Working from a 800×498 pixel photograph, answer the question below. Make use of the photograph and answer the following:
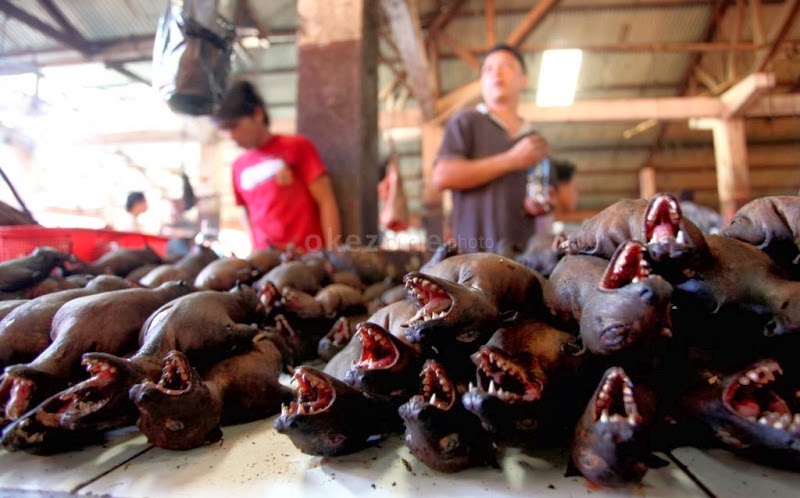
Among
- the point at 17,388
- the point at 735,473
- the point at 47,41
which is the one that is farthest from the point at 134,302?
the point at 47,41

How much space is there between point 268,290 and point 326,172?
6.70ft

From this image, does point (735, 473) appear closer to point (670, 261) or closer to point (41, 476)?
point (670, 261)

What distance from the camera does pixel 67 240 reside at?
7.98 ft

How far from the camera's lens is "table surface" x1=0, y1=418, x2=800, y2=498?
885 millimetres

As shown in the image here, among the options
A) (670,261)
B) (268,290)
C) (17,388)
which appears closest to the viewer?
(670,261)

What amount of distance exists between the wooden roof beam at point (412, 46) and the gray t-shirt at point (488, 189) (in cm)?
204

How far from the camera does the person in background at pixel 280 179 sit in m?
3.50

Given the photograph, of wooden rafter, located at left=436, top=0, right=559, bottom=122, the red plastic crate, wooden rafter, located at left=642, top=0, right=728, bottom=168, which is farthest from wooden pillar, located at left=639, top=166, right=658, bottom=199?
the red plastic crate

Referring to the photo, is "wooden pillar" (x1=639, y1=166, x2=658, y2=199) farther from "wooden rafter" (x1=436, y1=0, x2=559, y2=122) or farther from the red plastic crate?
the red plastic crate

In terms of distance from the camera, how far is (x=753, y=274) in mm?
980

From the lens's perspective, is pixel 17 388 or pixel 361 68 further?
pixel 361 68

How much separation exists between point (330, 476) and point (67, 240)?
2195 millimetres

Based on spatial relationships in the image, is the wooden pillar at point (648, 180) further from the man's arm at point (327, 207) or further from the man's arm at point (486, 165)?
the man's arm at point (327, 207)

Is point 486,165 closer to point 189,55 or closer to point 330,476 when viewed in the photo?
point 189,55
